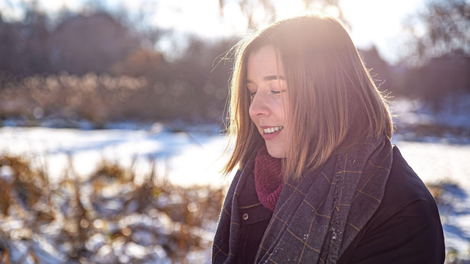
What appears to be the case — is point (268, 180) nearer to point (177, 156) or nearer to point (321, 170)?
point (321, 170)

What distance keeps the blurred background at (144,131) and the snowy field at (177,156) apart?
30mm

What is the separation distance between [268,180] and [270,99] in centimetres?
34

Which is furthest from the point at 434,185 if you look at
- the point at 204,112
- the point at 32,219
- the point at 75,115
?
the point at 75,115

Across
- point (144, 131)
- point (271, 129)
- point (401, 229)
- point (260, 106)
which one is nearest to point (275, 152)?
point (271, 129)

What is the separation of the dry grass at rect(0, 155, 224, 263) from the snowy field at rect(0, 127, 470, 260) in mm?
278

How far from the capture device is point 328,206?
1.19 meters

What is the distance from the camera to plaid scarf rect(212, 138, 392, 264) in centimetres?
114

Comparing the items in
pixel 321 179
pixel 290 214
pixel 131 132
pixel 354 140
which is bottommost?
pixel 131 132

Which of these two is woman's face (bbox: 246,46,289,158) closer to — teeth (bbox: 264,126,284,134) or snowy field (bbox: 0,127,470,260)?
teeth (bbox: 264,126,284,134)

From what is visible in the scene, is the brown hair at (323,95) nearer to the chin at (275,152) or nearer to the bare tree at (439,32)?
the chin at (275,152)

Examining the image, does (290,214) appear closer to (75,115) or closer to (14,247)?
(14,247)

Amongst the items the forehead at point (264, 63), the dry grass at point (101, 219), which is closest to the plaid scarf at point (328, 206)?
the forehead at point (264, 63)

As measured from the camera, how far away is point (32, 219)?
3.25 meters

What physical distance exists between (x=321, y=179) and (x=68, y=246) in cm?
251
